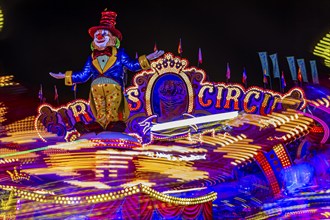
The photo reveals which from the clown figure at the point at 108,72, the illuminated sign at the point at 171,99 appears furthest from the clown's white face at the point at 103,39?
the illuminated sign at the point at 171,99

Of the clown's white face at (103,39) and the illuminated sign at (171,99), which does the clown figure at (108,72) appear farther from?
the illuminated sign at (171,99)

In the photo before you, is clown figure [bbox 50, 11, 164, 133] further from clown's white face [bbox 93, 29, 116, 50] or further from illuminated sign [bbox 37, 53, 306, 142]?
illuminated sign [bbox 37, 53, 306, 142]

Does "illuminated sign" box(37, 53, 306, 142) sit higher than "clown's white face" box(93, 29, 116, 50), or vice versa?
"clown's white face" box(93, 29, 116, 50)

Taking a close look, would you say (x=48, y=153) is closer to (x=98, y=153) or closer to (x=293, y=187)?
(x=98, y=153)

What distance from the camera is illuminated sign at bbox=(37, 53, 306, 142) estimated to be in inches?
439

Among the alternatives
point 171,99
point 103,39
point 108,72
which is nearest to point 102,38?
point 103,39

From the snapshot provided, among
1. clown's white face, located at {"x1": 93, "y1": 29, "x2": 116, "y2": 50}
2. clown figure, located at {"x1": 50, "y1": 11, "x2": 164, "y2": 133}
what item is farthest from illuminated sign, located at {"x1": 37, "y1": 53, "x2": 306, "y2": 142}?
clown's white face, located at {"x1": 93, "y1": 29, "x2": 116, "y2": 50}

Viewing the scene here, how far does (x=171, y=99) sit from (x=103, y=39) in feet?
7.64

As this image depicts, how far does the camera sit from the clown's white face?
31.6 ft

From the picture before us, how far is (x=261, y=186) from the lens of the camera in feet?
40.0

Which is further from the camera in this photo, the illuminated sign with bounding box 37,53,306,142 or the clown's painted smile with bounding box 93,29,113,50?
the illuminated sign with bounding box 37,53,306,142

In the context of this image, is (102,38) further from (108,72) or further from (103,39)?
(108,72)

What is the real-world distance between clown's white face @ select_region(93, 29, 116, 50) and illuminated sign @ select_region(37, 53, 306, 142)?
186 centimetres

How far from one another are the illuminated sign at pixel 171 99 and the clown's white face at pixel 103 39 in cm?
186
